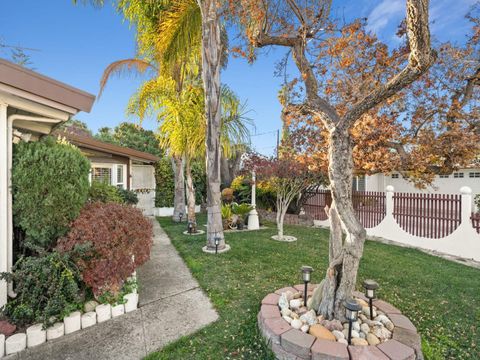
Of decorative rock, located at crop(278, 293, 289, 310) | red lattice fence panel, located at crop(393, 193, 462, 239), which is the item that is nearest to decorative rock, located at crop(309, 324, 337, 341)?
decorative rock, located at crop(278, 293, 289, 310)

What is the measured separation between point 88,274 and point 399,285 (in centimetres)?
519

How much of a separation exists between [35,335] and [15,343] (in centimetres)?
17

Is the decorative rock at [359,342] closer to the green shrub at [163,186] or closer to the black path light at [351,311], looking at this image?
the black path light at [351,311]

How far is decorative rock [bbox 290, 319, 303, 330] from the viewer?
2820 mm

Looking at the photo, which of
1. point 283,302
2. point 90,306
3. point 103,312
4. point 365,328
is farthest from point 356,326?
point 90,306

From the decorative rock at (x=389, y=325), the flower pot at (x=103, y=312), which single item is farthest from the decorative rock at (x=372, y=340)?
the flower pot at (x=103, y=312)

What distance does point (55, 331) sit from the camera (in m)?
2.98

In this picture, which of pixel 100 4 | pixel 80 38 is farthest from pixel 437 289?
pixel 80 38

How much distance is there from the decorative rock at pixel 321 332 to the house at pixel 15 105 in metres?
3.81

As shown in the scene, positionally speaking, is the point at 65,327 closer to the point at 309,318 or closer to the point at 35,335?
the point at 35,335

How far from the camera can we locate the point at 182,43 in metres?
7.75

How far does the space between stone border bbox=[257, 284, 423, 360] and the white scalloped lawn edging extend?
6.48 feet

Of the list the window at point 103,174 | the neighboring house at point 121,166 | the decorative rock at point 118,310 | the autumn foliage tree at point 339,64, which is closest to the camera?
the autumn foliage tree at point 339,64

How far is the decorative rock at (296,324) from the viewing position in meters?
2.82
